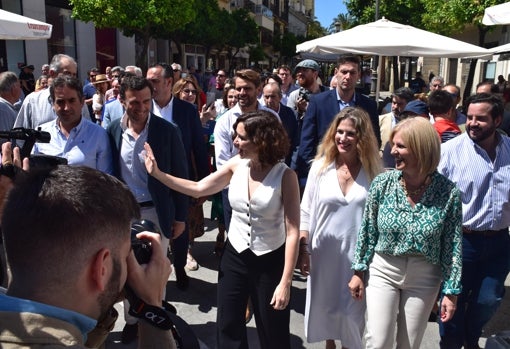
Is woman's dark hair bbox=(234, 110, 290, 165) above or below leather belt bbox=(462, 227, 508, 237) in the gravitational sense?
above

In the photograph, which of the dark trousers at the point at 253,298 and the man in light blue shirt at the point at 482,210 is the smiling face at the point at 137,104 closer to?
the dark trousers at the point at 253,298

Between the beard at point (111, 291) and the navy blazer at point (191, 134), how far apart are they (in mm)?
3324

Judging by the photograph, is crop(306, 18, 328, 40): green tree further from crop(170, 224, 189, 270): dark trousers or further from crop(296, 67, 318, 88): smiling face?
crop(170, 224, 189, 270): dark trousers

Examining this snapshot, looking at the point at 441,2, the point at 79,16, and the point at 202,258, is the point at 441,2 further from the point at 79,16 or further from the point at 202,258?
the point at 202,258

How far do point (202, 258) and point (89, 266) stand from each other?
4289mm

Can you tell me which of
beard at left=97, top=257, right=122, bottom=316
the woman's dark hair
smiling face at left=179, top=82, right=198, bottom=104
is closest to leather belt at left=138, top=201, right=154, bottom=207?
the woman's dark hair

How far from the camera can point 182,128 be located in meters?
4.47

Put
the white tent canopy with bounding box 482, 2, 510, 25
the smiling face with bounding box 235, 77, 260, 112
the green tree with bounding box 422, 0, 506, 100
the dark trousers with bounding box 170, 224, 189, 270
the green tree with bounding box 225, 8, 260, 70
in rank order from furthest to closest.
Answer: the green tree with bounding box 225, 8, 260, 70
the green tree with bounding box 422, 0, 506, 100
the white tent canopy with bounding box 482, 2, 510, 25
the smiling face with bounding box 235, 77, 260, 112
the dark trousers with bounding box 170, 224, 189, 270

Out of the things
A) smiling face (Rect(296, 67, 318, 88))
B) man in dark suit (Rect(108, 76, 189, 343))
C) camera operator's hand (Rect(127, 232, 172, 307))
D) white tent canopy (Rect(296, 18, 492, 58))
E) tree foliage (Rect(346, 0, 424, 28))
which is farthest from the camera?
tree foliage (Rect(346, 0, 424, 28))

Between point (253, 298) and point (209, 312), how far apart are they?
4.54 feet

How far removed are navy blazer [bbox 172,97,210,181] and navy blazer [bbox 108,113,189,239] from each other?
86 centimetres

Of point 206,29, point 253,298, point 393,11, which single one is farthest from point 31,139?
point 393,11

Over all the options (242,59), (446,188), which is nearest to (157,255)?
Answer: (446,188)

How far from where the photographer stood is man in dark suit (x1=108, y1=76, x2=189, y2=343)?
3.41 metres
